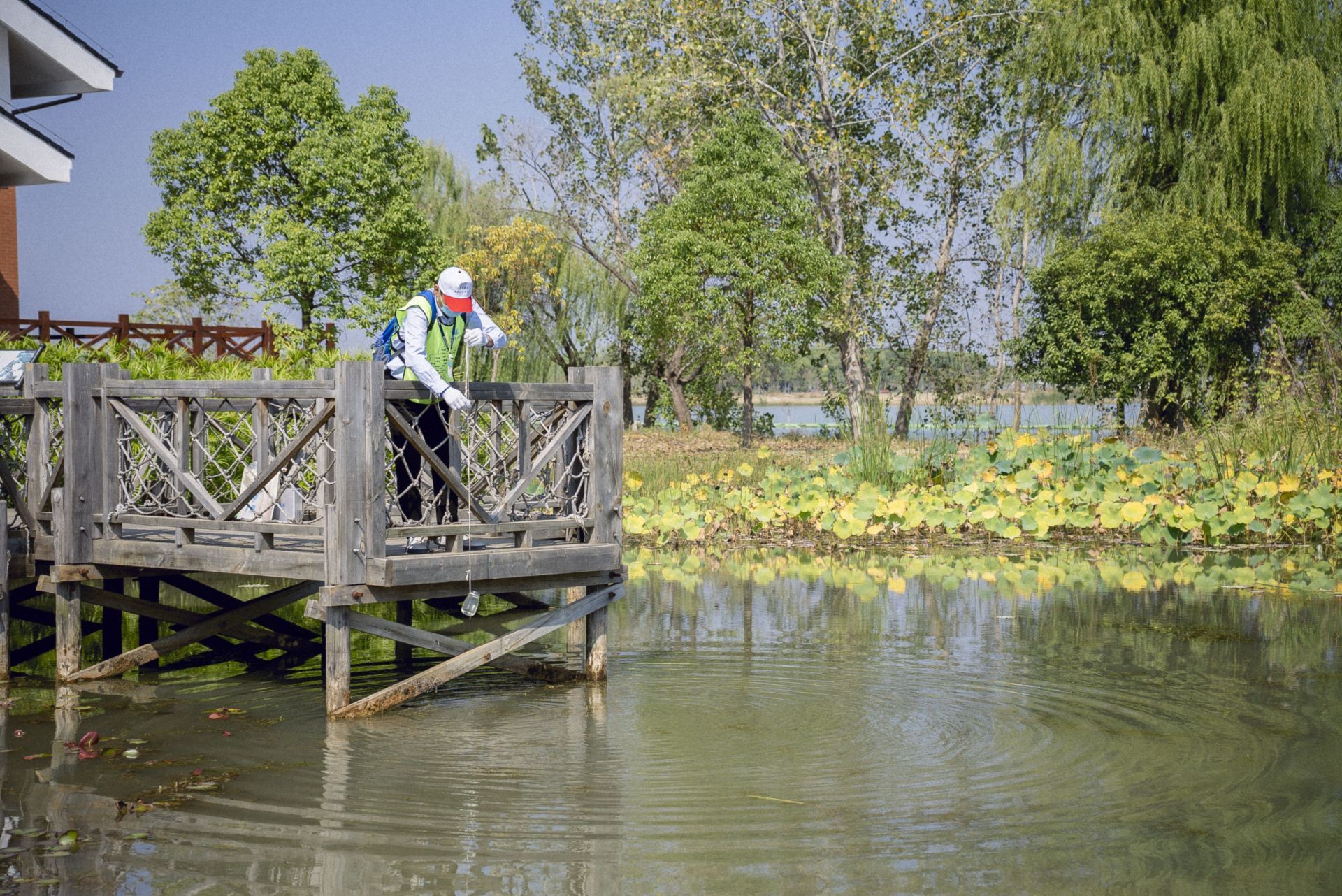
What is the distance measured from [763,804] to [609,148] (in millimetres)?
35965

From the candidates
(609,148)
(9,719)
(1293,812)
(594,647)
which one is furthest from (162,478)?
(609,148)

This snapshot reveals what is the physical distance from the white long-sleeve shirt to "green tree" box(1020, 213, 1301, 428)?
19.5m

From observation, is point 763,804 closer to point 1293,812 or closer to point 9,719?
point 1293,812

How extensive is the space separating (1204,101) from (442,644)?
23.6m

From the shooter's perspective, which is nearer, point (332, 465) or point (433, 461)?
point (433, 461)

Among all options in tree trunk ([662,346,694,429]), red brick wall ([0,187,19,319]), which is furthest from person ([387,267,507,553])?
tree trunk ([662,346,694,429])

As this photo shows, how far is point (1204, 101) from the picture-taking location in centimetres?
2691

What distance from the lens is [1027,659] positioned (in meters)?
8.87

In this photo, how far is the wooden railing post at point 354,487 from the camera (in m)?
7.18

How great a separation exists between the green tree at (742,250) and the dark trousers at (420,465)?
23177mm

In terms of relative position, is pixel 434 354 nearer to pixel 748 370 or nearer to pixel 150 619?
pixel 150 619

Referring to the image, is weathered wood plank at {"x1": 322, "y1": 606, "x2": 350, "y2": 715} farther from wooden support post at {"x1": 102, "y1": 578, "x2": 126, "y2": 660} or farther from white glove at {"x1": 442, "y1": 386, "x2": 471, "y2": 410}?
wooden support post at {"x1": 102, "y1": 578, "x2": 126, "y2": 660}

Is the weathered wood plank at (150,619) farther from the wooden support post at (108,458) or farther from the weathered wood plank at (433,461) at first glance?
the weathered wood plank at (433,461)

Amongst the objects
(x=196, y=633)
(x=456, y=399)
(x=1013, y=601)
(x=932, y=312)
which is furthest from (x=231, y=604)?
(x=932, y=312)
